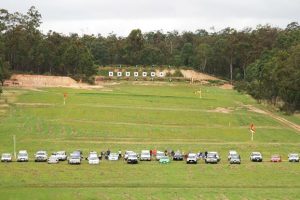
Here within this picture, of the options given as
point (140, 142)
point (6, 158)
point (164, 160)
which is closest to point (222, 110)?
point (140, 142)

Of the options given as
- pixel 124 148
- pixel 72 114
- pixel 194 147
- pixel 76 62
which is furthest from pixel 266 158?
pixel 76 62

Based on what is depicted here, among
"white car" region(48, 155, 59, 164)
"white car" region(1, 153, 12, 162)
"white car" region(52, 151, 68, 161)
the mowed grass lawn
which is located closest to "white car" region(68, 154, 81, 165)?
the mowed grass lawn

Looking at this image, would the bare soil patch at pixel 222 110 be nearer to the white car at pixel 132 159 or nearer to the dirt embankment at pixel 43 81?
the white car at pixel 132 159

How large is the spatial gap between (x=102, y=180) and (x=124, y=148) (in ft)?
80.4

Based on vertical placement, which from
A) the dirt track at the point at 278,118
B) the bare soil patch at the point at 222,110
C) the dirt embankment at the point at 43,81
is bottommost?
the dirt track at the point at 278,118

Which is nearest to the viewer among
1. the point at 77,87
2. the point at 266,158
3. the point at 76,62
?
the point at 266,158

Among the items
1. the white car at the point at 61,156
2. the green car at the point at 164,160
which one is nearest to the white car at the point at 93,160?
the white car at the point at 61,156

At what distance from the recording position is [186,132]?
301 ft

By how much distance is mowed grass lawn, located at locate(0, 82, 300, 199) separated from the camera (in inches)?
1860

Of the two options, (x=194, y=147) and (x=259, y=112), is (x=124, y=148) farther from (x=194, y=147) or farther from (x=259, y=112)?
(x=259, y=112)

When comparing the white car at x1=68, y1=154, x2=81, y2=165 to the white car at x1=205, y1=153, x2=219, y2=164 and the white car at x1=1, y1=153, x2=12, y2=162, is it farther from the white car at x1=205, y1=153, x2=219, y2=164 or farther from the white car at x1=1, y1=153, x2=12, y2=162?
the white car at x1=205, y1=153, x2=219, y2=164

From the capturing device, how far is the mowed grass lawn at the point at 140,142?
47.2m

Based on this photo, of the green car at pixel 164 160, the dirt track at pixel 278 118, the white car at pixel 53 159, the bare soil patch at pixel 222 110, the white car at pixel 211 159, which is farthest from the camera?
the bare soil patch at pixel 222 110

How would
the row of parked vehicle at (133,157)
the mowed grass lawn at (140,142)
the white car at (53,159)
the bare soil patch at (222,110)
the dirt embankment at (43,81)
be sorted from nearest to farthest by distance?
the mowed grass lawn at (140,142) < the white car at (53,159) < the row of parked vehicle at (133,157) < the bare soil patch at (222,110) < the dirt embankment at (43,81)
